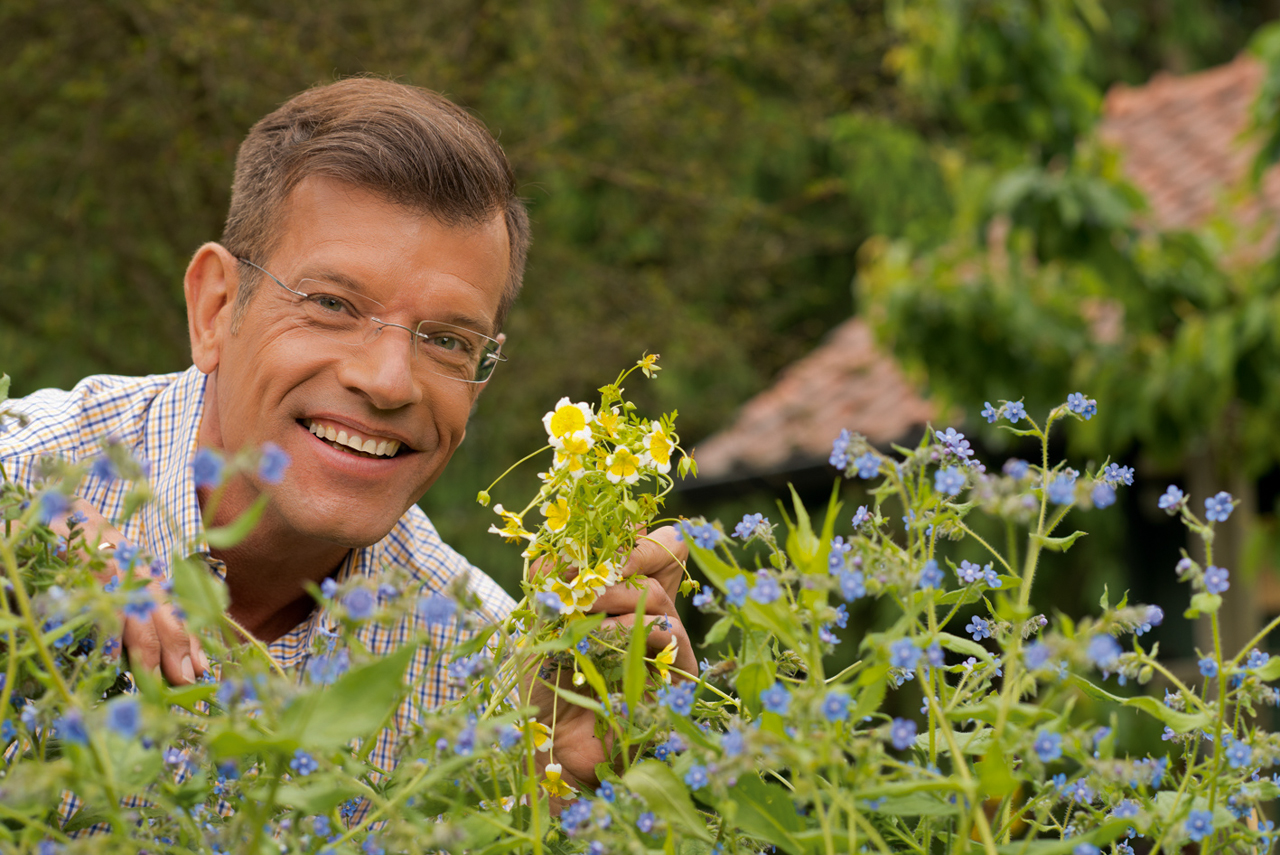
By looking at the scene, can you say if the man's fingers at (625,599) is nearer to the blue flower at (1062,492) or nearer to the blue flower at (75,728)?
the blue flower at (1062,492)

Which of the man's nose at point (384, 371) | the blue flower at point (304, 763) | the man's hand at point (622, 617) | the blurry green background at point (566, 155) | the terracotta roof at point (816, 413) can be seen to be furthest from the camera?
the terracotta roof at point (816, 413)

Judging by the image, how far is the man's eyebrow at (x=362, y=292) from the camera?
1.58m

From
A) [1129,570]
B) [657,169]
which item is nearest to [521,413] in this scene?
[657,169]

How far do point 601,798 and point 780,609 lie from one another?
232 millimetres

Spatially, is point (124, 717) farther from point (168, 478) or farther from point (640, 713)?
point (168, 478)

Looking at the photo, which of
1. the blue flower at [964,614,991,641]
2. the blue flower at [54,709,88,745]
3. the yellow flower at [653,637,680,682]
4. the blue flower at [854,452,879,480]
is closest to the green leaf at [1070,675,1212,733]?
the blue flower at [964,614,991,641]

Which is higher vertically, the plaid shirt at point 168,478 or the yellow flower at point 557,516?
the yellow flower at point 557,516

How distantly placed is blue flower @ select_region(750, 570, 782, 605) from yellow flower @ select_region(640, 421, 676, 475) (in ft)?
0.97

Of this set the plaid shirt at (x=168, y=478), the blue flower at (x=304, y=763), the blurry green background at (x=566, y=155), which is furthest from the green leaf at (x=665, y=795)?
the blurry green background at (x=566, y=155)

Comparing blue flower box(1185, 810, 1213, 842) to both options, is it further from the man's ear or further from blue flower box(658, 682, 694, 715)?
the man's ear

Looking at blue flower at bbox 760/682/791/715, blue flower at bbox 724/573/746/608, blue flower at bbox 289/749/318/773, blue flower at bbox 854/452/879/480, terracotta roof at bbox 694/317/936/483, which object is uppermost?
blue flower at bbox 854/452/879/480

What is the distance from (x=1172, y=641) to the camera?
7180 mm

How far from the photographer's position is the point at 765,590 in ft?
2.58

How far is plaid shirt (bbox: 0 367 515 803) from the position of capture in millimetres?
1812
